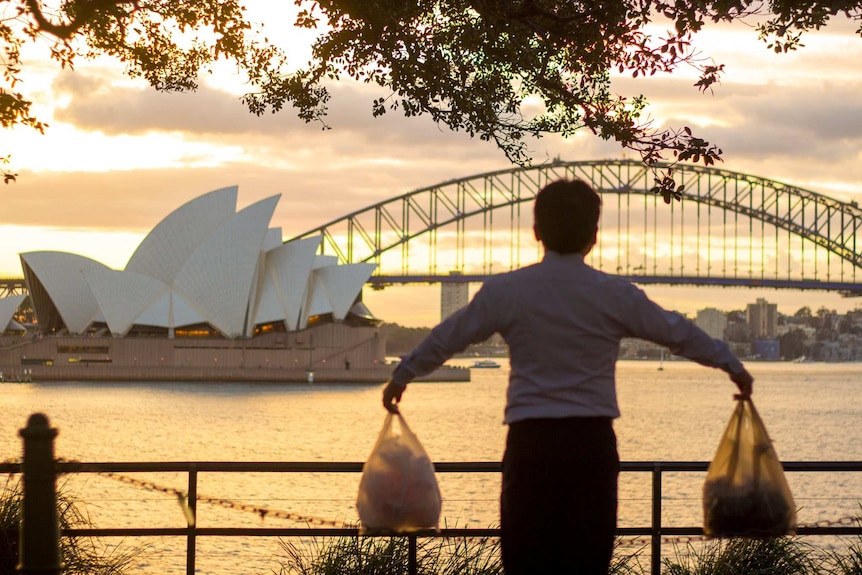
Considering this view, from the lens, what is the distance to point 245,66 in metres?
9.96

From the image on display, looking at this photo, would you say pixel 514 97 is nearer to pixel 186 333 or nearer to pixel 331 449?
pixel 331 449

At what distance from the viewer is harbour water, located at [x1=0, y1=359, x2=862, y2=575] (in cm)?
2472

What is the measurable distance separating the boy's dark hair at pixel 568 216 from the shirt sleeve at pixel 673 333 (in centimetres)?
23

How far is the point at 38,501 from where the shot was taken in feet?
12.6

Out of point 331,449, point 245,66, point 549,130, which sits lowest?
point 331,449

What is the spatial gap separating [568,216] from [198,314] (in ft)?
282

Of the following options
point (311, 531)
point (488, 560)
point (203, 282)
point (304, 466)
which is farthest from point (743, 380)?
point (203, 282)

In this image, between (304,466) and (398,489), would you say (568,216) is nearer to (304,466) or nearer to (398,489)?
(398,489)

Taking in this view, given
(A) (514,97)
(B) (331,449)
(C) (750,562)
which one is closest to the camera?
(C) (750,562)

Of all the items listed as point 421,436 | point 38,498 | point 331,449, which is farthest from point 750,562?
point 421,436

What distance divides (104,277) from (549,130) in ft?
270

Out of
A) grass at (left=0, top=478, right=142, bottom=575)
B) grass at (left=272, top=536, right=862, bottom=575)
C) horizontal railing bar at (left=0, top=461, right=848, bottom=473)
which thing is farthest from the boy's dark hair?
grass at (left=0, top=478, right=142, bottom=575)

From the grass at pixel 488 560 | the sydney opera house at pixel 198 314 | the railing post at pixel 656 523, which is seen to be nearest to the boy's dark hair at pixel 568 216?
the railing post at pixel 656 523

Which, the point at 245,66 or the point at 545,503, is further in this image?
the point at 245,66
